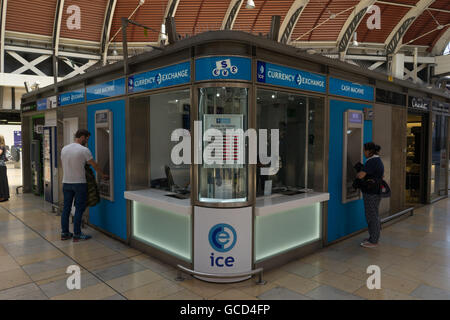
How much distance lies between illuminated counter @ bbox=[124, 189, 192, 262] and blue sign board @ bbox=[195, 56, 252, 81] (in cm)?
141

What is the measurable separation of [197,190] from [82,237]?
8.15 ft

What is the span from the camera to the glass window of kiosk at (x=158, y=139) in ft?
14.9

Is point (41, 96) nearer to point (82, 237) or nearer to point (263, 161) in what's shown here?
point (82, 237)

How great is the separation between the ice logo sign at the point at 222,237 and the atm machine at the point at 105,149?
7.11 ft

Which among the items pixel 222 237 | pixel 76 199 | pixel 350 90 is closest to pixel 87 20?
pixel 76 199

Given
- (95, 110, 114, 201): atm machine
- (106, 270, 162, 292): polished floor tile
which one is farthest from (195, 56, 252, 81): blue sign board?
(106, 270, 162, 292): polished floor tile

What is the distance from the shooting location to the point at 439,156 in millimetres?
8078

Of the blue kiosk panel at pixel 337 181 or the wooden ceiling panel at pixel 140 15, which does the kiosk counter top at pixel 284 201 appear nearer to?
the blue kiosk panel at pixel 337 181

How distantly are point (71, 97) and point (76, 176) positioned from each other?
1.99m

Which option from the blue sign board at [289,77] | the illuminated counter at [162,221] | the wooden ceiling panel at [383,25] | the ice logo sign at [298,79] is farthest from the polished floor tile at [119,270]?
the wooden ceiling panel at [383,25]

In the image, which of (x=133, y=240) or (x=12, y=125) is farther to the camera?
(x=12, y=125)

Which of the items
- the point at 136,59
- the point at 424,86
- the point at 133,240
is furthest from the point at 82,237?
the point at 424,86

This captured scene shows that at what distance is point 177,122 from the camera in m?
5.06
